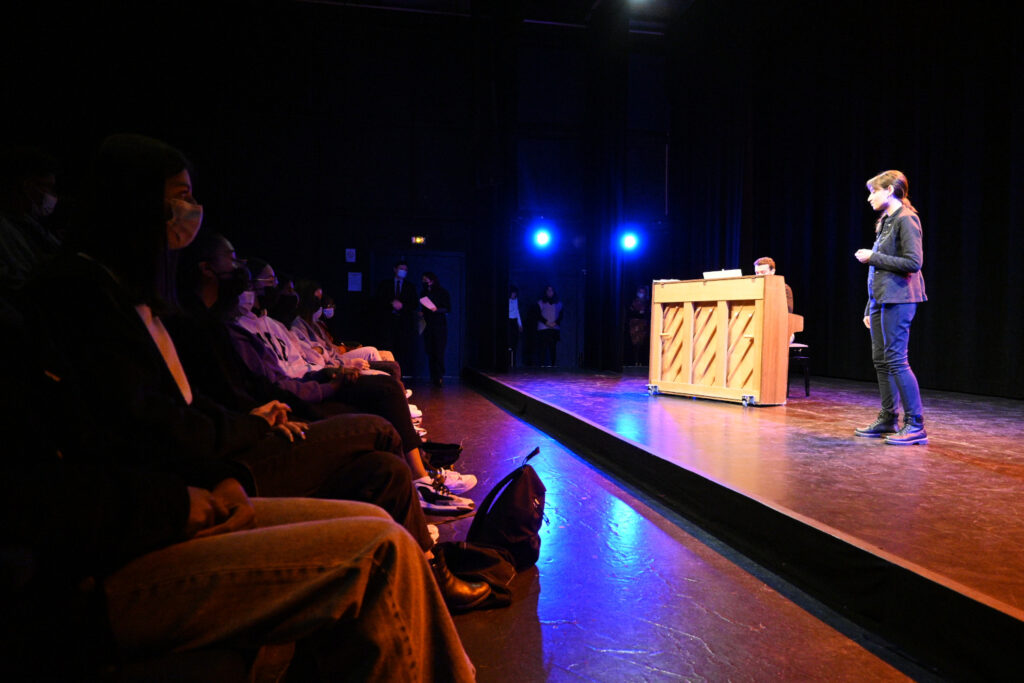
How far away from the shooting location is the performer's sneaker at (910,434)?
3.38 m

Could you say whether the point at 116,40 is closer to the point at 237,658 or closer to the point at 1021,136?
the point at 237,658

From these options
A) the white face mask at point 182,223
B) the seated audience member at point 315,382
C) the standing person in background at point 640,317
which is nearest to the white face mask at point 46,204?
the seated audience member at point 315,382

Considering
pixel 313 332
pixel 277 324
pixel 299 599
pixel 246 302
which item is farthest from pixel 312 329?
pixel 299 599

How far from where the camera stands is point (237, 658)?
0.86 metres

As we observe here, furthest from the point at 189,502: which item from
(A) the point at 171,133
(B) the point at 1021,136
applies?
(A) the point at 171,133

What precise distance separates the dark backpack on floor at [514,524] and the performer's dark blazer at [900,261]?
244cm

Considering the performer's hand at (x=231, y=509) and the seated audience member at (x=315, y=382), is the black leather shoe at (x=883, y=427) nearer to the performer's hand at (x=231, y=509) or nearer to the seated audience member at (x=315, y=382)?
the seated audience member at (x=315, y=382)

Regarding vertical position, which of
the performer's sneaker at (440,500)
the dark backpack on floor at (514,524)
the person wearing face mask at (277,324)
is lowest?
the performer's sneaker at (440,500)

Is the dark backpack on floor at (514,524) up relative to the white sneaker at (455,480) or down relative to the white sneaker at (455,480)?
up

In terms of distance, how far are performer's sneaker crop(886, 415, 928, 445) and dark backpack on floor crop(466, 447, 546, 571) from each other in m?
2.37

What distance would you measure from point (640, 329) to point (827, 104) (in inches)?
147

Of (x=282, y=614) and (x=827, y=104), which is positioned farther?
(x=827, y=104)

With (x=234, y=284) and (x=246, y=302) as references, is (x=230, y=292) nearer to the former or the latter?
(x=234, y=284)

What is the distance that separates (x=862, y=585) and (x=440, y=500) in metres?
1.51
